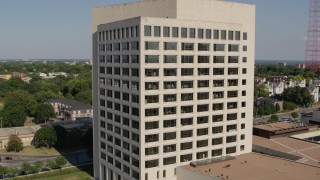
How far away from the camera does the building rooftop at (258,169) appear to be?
6438 centimetres

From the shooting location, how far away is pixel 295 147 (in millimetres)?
90438

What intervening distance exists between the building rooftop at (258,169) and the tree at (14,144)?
8185 centimetres

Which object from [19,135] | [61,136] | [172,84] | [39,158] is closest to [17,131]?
[19,135]

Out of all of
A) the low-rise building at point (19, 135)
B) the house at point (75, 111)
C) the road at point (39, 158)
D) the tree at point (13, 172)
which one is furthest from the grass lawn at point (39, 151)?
the house at point (75, 111)

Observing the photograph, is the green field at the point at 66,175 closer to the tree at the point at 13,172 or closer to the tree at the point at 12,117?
the tree at the point at 13,172

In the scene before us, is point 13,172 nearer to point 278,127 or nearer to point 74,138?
point 74,138

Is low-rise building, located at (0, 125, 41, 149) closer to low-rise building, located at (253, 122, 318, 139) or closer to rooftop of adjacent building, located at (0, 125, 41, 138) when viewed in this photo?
rooftop of adjacent building, located at (0, 125, 41, 138)

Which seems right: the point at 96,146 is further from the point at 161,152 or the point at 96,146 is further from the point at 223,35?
the point at 223,35

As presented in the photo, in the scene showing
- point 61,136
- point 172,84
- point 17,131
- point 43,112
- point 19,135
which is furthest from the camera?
point 43,112

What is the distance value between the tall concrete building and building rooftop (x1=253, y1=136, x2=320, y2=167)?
10478mm

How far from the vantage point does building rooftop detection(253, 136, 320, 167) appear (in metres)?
80.8

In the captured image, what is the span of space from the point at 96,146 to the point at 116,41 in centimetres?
3243

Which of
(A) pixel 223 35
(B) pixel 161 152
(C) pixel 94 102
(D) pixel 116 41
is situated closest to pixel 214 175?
(B) pixel 161 152

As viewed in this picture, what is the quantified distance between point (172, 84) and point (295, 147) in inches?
1615
